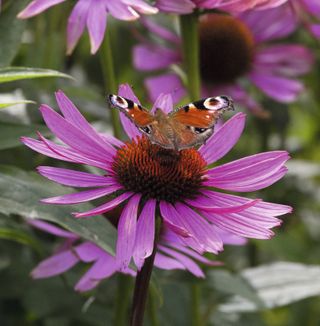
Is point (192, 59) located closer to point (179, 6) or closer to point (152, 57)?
point (179, 6)

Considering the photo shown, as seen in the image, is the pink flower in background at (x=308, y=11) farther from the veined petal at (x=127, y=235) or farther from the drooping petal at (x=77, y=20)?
the veined petal at (x=127, y=235)

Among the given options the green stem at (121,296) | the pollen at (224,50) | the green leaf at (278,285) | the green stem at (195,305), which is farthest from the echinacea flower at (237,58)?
the green stem at (121,296)

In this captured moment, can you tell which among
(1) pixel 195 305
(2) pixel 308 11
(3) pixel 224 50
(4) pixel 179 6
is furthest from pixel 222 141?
(3) pixel 224 50

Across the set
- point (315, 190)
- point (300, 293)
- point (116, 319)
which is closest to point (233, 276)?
point (300, 293)

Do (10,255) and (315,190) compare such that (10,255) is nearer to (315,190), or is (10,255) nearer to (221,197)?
(221,197)

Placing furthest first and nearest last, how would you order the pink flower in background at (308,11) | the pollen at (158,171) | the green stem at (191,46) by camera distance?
the pink flower in background at (308,11) < the green stem at (191,46) < the pollen at (158,171)

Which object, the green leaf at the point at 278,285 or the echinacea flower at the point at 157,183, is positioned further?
the green leaf at the point at 278,285

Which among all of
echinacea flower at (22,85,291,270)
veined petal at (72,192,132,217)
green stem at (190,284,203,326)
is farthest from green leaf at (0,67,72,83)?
green stem at (190,284,203,326)
